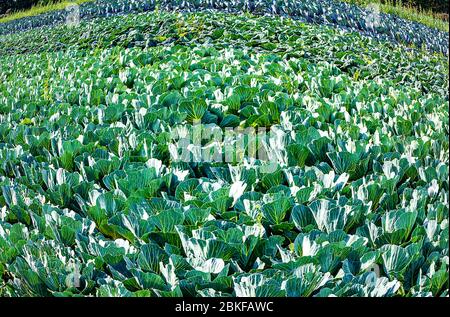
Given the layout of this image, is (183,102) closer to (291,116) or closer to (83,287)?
(291,116)

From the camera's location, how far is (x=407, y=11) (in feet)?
9.12

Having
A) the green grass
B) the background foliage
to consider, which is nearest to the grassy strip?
the background foliage

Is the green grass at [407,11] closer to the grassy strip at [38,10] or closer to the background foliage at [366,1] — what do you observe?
the background foliage at [366,1]

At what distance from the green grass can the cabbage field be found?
0.06 meters

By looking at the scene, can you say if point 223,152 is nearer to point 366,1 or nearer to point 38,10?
point 366,1

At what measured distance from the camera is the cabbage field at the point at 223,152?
175 cm

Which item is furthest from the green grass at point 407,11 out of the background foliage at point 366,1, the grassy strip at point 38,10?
the grassy strip at point 38,10

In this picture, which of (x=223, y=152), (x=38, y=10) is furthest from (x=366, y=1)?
(x=38, y=10)

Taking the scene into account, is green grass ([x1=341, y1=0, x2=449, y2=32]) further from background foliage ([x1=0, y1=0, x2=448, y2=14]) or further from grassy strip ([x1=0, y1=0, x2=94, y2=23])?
grassy strip ([x1=0, y1=0, x2=94, y2=23])

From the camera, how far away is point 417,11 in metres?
2.71

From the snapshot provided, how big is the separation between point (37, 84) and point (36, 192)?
1191 mm

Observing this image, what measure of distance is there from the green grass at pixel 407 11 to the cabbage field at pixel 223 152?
0.20 ft
